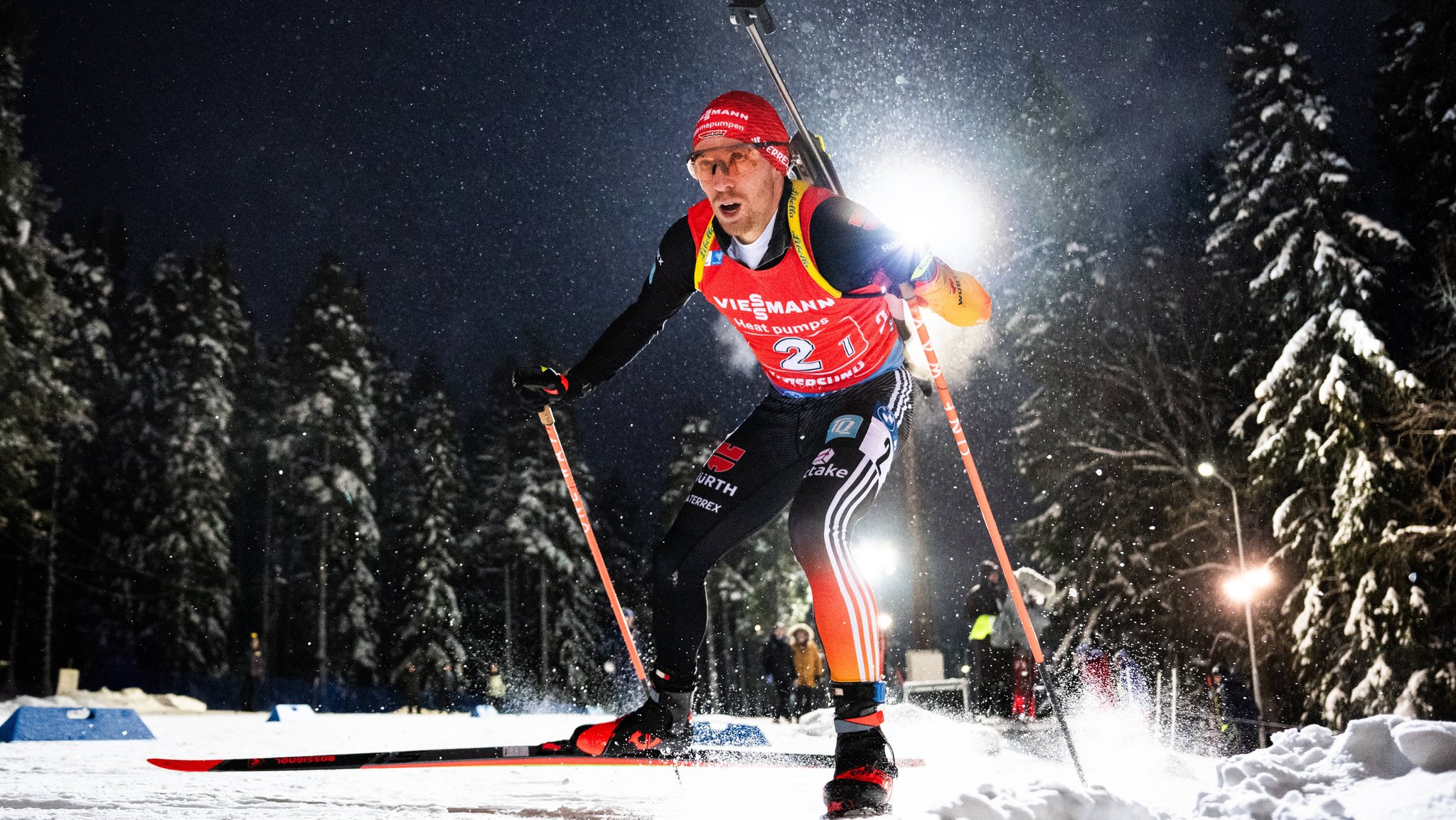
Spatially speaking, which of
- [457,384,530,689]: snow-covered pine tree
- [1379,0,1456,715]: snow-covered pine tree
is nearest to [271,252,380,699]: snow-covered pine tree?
[457,384,530,689]: snow-covered pine tree

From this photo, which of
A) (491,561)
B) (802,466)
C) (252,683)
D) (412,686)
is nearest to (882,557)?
(252,683)

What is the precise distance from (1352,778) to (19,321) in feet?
66.7

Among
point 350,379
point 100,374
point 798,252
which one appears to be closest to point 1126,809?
point 798,252

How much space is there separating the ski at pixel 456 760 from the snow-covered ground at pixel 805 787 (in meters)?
0.09

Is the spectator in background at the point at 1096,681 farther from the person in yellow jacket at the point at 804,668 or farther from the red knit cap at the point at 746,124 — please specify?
the red knit cap at the point at 746,124

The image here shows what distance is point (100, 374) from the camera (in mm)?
30062

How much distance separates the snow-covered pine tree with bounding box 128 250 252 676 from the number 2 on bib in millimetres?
28908

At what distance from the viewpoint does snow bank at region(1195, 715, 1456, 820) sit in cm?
215

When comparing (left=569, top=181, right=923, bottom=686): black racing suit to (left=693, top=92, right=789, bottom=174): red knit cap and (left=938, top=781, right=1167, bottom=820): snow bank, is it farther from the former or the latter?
(left=938, top=781, right=1167, bottom=820): snow bank

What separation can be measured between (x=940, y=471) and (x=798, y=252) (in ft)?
106

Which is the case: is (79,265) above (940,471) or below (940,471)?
above

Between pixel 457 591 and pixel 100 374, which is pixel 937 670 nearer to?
pixel 457 591

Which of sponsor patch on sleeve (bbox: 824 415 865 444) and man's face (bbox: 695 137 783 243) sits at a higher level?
man's face (bbox: 695 137 783 243)

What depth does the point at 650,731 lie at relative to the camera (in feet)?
12.4
